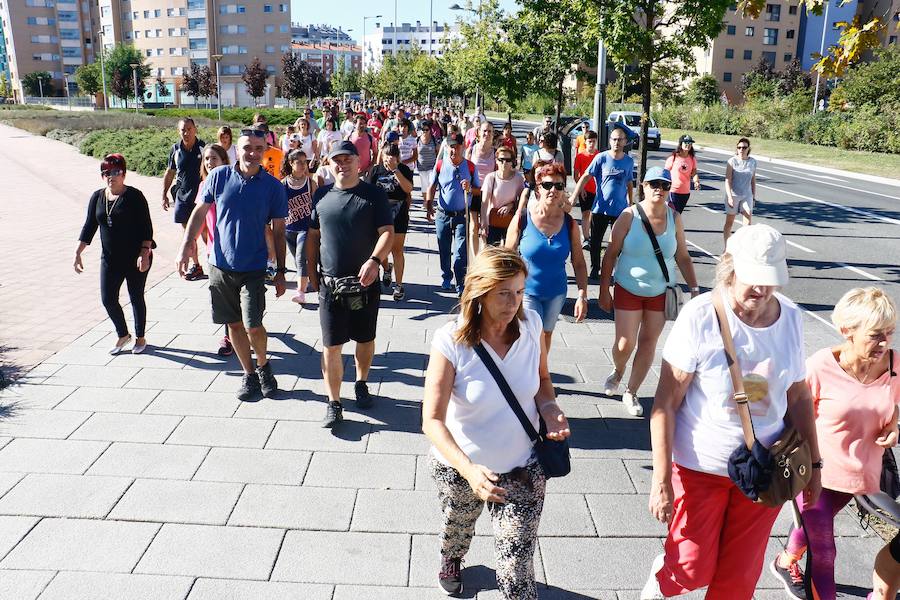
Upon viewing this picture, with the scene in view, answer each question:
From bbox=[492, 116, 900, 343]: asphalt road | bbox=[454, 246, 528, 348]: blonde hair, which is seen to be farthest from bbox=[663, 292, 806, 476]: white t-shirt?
bbox=[492, 116, 900, 343]: asphalt road

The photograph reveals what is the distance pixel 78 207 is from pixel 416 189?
7735mm

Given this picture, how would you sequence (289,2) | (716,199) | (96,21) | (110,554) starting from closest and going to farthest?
(110,554) < (716,199) < (289,2) < (96,21)

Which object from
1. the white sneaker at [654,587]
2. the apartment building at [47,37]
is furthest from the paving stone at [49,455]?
the apartment building at [47,37]

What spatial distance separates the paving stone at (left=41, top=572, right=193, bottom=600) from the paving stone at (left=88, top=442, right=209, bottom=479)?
98 cm

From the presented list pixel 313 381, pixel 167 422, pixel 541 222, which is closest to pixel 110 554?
pixel 167 422

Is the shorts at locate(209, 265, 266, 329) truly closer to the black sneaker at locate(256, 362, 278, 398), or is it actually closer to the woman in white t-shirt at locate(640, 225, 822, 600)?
the black sneaker at locate(256, 362, 278, 398)

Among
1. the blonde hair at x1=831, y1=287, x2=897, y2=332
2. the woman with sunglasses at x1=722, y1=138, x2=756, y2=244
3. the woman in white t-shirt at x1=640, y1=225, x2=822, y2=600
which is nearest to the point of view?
the woman in white t-shirt at x1=640, y1=225, x2=822, y2=600

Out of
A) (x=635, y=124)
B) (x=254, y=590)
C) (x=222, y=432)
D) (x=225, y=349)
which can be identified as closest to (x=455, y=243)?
(x=225, y=349)

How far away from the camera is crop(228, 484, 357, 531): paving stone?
156 inches

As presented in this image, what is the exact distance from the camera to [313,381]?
6043 mm

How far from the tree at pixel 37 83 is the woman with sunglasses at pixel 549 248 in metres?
118

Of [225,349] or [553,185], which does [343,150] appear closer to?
[553,185]

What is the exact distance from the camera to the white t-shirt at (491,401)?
2826 mm

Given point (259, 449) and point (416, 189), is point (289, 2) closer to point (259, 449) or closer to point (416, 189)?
point (416, 189)
